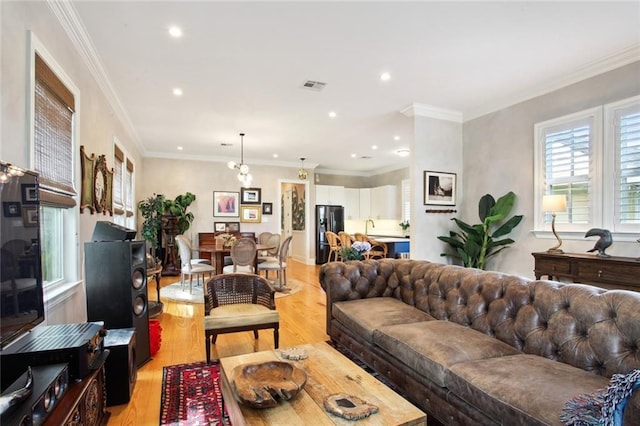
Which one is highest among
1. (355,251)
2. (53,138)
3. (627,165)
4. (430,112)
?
(430,112)

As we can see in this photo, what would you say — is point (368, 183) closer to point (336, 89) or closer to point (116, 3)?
point (336, 89)

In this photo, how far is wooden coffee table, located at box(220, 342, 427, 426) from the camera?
1.38 m

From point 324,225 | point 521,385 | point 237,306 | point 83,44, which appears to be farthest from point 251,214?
point 521,385

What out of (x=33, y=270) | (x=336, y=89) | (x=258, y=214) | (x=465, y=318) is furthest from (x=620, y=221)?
(x=258, y=214)

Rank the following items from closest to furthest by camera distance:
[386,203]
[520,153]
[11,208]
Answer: [11,208], [520,153], [386,203]

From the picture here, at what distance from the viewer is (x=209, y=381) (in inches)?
100

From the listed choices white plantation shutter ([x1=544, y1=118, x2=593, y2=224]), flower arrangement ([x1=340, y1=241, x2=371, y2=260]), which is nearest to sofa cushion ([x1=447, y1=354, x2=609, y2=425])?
flower arrangement ([x1=340, y1=241, x2=371, y2=260])

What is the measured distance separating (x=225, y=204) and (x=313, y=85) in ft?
16.6

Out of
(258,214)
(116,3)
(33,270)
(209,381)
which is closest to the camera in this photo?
(33,270)

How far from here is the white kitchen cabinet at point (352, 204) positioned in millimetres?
9984

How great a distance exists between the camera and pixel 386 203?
9.23 meters

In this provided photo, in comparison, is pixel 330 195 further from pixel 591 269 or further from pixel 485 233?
pixel 591 269

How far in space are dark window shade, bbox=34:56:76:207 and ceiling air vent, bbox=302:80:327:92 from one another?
2.25m

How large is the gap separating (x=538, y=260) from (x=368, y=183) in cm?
730
